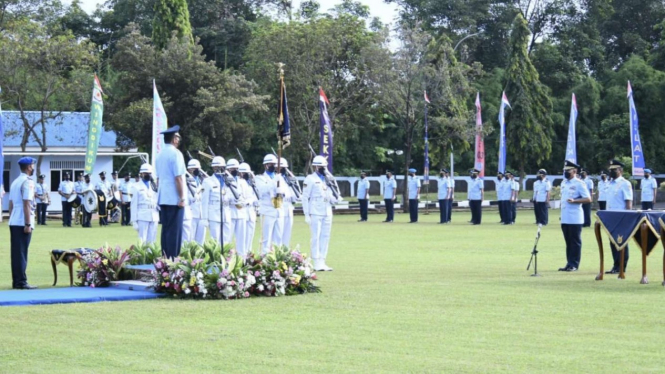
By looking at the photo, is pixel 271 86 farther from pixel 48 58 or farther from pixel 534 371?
pixel 534 371

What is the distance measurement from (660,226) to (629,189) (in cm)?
570

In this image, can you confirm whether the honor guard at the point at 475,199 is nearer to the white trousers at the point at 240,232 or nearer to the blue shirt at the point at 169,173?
the white trousers at the point at 240,232

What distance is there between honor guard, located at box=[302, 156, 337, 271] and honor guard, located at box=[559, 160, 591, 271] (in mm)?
3862

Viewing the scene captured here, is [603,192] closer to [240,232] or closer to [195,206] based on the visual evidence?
[240,232]

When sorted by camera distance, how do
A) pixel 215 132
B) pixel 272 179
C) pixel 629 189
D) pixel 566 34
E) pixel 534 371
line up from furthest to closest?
1. pixel 566 34
2. pixel 215 132
3. pixel 629 189
4. pixel 272 179
5. pixel 534 371

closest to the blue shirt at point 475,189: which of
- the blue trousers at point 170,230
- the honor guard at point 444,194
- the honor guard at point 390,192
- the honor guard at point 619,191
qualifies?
the honor guard at point 444,194

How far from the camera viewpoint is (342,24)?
4600 cm

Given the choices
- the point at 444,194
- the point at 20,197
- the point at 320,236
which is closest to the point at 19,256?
the point at 20,197

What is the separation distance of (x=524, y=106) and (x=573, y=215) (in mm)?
38605

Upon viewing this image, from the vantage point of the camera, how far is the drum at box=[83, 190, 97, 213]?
3303 centimetres

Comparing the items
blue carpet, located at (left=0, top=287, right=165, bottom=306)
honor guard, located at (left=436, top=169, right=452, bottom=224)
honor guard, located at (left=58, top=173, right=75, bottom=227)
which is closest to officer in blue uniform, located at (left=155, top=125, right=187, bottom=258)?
blue carpet, located at (left=0, top=287, right=165, bottom=306)

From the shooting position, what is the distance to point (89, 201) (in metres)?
33.3

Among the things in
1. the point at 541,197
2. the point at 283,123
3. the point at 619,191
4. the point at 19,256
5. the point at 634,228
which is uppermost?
the point at 283,123

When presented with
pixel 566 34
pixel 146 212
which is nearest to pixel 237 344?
pixel 146 212
